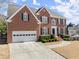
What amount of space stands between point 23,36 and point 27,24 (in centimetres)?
280

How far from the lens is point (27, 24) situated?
37.5 metres

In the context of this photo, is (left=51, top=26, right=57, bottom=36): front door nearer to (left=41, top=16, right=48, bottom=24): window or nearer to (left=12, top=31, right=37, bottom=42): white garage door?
(left=41, top=16, right=48, bottom=24): window

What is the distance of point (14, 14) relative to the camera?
36.1 meters

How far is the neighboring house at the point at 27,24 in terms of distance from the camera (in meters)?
36.0

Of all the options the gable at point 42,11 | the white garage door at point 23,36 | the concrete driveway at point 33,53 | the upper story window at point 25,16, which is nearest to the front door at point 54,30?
the gable at point 42,11

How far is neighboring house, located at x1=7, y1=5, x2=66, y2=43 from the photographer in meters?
36.0

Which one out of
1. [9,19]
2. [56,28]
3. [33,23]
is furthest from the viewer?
[56,28]

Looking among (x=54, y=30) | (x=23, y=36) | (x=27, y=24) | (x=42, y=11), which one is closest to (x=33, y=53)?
(x=23, y=36)

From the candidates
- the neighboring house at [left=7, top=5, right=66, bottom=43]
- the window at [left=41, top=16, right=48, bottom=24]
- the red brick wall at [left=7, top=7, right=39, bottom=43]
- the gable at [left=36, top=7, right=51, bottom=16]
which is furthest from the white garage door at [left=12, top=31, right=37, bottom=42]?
the gable at [left=36, top=7, right=51, bottom=16]

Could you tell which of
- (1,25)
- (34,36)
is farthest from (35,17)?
(1,25)

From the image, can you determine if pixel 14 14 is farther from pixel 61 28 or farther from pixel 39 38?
pixel 61 28

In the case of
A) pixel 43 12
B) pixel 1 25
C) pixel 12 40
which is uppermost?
pixel 43 12

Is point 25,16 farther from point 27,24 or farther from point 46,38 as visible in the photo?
point 46,38

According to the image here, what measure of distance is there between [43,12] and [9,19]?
1011cm
